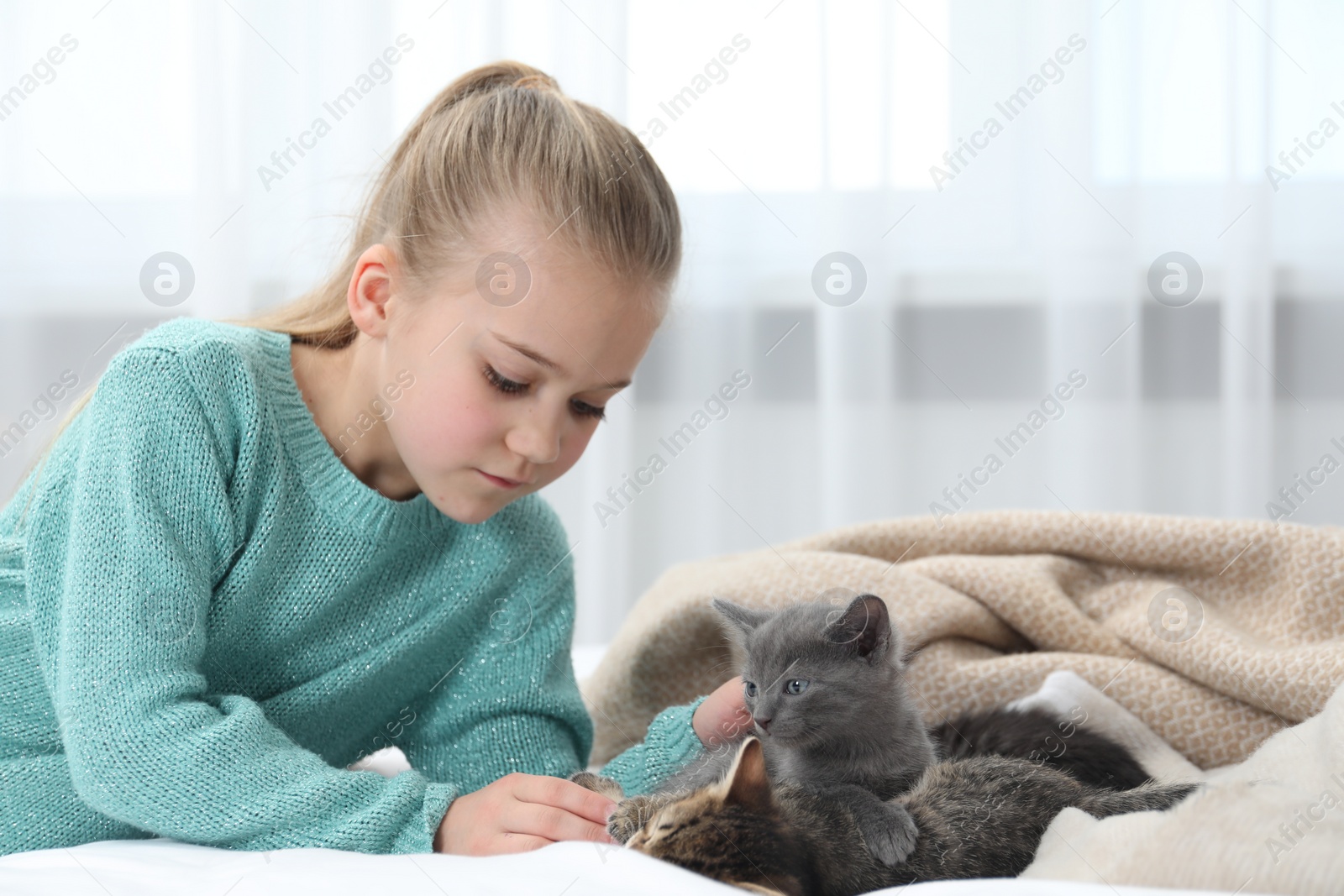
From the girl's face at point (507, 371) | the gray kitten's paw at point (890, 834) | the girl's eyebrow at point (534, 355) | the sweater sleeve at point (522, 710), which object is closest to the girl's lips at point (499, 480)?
the girl's face at point (507, 371)

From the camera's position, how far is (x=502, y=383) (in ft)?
3.59

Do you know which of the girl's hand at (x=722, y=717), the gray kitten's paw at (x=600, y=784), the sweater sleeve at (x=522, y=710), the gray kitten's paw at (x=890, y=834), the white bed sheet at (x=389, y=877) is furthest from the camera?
the sweater sleeve at (x=522, y=710)

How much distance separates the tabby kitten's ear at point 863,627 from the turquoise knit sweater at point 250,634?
27 cm

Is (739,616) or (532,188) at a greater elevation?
(532,188)

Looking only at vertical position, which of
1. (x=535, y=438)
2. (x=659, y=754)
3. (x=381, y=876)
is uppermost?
(x=535, y=438)

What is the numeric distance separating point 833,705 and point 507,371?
46 centimetres

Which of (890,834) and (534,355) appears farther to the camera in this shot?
(534,355)

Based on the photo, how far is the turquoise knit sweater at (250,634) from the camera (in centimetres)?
95

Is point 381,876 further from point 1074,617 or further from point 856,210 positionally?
point 856,210

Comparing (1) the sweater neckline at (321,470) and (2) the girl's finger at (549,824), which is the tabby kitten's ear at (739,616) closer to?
(2) the girl's finger at (549,824)

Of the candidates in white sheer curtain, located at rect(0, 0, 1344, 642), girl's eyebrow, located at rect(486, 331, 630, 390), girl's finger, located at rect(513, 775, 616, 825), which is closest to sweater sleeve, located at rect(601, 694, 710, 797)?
girl's finger, located at rect(513, 775, 616, 825)

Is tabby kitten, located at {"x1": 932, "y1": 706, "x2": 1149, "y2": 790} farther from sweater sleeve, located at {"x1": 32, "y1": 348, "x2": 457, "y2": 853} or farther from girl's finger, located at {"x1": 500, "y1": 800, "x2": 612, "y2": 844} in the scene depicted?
sweater sleeve, located at {"x1": 32, "y1": 348, "x2": 457, "y2": 853}

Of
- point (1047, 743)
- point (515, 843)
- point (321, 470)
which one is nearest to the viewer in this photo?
point (515, 843)

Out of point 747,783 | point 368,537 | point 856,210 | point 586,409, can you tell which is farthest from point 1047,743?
point 856,210
